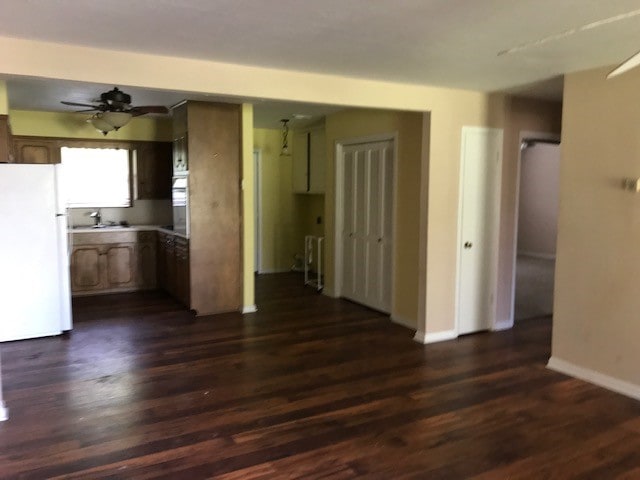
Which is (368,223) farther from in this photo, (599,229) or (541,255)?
(541,255)

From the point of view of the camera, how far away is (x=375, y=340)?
16.4 feet

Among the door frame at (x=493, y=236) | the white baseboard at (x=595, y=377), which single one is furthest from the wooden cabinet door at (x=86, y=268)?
the white baseboard at (x=595, y=377)

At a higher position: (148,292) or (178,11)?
(178,11)

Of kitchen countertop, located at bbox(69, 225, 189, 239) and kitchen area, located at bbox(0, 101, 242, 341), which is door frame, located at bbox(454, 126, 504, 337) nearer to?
kitchen area, located at bbox(0, 101, 242, 341)

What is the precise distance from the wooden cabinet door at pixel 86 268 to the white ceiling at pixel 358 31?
405 cm

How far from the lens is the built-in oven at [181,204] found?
576cm

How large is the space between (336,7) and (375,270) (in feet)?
12.6

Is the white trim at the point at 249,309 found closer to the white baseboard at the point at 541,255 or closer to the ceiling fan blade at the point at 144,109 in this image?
the ceiling fan blade at the point at 144,109

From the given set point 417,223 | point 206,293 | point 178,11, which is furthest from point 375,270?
point 178,11

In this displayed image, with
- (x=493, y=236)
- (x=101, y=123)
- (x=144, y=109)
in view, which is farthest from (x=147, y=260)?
(x=493, y=236)

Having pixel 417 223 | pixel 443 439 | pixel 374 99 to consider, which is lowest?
pixel 443 439

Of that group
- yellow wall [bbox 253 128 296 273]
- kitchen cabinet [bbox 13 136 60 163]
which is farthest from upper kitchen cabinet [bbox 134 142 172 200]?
yellow wall [bbox 253 128 296 273]

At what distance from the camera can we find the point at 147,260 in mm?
7094

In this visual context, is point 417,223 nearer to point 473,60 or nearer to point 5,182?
point 473,60
